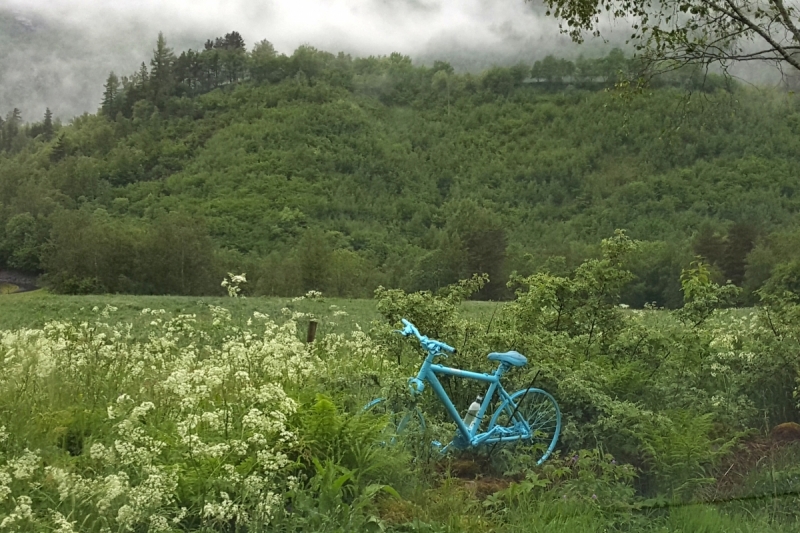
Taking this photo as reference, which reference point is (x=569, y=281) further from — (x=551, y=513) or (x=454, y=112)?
(x=454, y=112)

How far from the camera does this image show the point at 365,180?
137 m

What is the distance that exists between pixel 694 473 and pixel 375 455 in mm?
2415

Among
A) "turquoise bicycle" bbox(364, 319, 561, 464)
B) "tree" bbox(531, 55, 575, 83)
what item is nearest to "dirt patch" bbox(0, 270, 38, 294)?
"turquoise bicycle" bbox(364, 319, 561, 464)

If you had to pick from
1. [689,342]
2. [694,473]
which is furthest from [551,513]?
[689,342]

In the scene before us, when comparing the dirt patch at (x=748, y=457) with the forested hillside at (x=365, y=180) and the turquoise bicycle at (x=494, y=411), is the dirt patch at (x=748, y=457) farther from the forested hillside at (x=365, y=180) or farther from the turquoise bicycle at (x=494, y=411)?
the forested hillside at (x=365, y=180)

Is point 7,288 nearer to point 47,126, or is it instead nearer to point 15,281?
point 15,281

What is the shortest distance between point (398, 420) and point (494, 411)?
94cm

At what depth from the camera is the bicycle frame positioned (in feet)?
18.0

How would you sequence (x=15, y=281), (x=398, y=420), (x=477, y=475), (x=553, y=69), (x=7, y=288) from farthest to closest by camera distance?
(x=553, y=69)
(x=15, y=281)
(x=7, y=288)
(x=398, y=420)
(x=477, y=475)

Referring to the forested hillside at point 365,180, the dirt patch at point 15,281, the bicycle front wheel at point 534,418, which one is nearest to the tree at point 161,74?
the forested hillside at point 365,180

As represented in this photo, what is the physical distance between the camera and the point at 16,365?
223 inches

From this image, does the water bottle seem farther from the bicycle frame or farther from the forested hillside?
the forested hillside

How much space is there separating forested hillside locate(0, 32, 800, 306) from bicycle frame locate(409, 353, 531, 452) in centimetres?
4526

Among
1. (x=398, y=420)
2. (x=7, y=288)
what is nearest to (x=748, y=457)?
(x=398, y=420)
